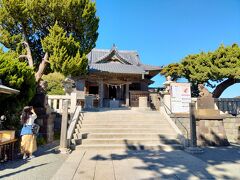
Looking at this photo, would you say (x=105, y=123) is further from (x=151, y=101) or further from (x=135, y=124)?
(x=151, y=101)

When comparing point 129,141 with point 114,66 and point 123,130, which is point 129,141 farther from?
point 114,66

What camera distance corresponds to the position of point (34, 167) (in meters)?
4.99

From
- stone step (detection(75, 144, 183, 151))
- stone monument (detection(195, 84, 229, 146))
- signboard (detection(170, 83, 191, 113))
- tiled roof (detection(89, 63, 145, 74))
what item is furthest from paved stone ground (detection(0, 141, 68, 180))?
tiled roof (detection(89, 63, 145, 74))

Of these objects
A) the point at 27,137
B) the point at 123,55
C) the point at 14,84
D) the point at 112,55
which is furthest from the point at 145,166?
the point at 123,55

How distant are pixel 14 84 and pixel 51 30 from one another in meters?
4.45

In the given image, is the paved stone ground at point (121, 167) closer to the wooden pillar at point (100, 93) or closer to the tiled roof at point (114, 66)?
the wooden pillar at point (100, 93)

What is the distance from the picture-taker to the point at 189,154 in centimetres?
668

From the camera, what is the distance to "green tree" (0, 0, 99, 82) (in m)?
10.2

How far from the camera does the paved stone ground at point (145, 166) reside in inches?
174

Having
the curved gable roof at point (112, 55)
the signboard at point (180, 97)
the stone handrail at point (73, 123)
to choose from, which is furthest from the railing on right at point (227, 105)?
the curved gable roof at point (112, 55)

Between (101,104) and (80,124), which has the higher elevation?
(101,104)

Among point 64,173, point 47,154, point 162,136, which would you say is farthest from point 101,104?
point 64,173

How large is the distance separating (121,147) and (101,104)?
34.5ft

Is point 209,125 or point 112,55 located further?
point 112,55
